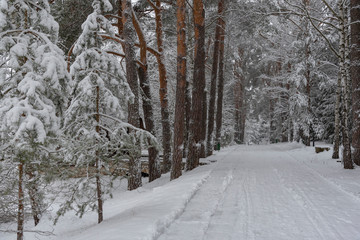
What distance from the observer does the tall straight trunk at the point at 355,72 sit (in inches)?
405

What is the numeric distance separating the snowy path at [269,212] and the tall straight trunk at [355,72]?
333 cm

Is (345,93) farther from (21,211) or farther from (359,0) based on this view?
(21,211)

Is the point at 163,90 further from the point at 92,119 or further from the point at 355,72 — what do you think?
the point at 355,72

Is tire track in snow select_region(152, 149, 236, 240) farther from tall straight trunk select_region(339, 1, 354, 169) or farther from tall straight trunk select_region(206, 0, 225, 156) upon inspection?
tall straight trunk select_region(206, 0, 225, 156)

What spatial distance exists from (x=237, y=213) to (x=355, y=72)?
8.34m

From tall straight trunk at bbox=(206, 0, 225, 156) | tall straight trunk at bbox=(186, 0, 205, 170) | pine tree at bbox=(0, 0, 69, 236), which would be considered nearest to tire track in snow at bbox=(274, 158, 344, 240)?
tall straight trunk at bbox=(186, 0, 205, 170)

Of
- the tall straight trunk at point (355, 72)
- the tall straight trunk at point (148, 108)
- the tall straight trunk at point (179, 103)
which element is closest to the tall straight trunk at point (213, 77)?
the tall straight trunk at point (179, 103)

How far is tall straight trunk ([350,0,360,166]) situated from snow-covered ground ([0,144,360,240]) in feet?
6.64

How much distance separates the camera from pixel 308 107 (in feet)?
69.1

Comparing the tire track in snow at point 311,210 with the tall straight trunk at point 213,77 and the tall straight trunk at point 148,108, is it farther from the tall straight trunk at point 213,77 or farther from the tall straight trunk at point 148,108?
the tall straight trunk at point 213,77

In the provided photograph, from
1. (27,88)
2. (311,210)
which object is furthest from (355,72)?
(27,88)

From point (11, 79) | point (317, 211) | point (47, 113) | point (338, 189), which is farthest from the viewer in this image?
point (338, 189)

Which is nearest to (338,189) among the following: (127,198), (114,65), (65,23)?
(127,198)

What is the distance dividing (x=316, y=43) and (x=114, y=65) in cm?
1910
